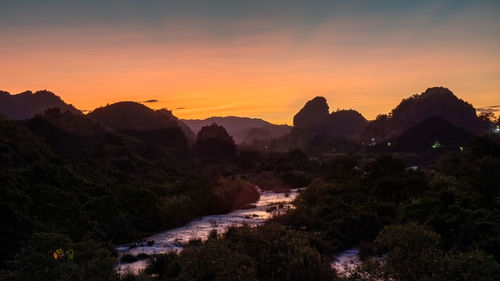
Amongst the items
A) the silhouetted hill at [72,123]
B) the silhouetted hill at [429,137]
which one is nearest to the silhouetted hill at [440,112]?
the silhouetted hill at [429,137]

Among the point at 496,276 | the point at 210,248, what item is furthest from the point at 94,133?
the point at 496,276

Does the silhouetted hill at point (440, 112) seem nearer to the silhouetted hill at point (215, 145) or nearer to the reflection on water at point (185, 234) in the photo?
the silhouetted hill at point (215, 145)

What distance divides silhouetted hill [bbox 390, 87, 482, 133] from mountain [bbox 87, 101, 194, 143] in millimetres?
104414

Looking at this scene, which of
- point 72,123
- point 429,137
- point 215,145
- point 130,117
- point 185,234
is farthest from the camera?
point 130,117

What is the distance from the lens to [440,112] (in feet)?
592

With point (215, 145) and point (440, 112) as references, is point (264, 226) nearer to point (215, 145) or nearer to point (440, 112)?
point (215, 145)

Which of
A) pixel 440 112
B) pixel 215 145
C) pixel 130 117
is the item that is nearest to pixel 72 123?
pixel 215 145

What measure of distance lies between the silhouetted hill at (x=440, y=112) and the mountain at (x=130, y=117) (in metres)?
104

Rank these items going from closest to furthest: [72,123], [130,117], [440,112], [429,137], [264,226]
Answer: [264,226] → [72,123] → [429,137] → [130,117] → [440,112]

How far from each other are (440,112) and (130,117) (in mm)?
135946

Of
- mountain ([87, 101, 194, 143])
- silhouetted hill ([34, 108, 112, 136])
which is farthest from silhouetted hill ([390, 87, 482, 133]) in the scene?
silhouetted hill ([34, 108, 112, 136])

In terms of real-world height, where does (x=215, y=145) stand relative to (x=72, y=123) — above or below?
below

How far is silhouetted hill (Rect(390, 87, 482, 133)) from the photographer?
177 m

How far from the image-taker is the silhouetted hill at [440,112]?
A: 580ft
